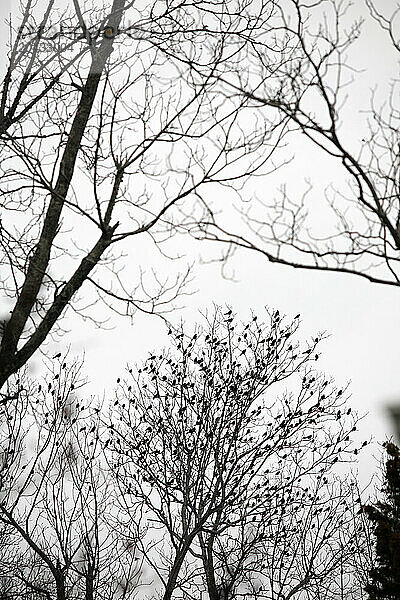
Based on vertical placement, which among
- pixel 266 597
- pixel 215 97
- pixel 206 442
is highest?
pixel 215 97

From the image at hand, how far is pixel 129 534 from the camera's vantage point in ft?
26.5

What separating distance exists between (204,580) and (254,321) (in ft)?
12.5

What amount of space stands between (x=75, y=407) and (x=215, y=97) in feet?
17.9

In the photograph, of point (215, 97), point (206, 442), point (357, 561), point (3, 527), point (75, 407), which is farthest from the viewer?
point (357, 561)

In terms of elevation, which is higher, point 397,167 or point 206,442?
point 206,442

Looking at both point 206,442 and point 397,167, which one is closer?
point 397,167

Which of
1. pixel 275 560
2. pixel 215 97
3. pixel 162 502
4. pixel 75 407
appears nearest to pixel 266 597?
pixel 275 560

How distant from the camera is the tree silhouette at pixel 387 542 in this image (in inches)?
388

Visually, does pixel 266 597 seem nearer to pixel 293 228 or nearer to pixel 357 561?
pixel 357 561

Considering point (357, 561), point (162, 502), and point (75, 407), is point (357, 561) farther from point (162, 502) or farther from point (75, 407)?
point (75, 407)

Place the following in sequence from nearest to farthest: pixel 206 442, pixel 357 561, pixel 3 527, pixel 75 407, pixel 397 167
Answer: pixel 397 167 → pixel 206 442 → pixel 75 407 → pixel 3 527 → pixel 357 561

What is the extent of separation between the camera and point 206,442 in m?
7.75

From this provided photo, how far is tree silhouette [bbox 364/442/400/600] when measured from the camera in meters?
9.87

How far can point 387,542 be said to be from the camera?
394 inches
